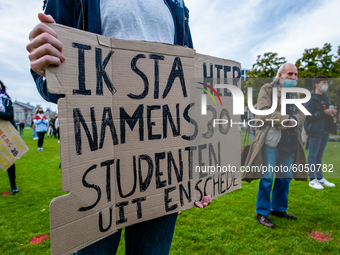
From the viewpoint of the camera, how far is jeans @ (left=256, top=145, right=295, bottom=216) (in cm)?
303

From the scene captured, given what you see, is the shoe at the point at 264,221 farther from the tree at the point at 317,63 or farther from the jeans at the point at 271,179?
the tree at the point at 317,63

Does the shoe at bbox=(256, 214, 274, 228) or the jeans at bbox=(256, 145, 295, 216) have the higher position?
the jeans at bbox=(256, 145, 295, 216)

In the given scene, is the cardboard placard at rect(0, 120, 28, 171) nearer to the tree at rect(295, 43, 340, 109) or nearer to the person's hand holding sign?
the person's hand holding sign

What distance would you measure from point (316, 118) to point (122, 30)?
201 inches

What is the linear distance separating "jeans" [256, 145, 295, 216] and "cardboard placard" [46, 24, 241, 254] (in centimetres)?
207

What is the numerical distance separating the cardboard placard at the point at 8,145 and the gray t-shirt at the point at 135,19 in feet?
10.8

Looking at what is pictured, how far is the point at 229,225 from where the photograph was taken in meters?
3.09

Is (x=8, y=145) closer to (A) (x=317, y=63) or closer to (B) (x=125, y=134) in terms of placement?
(B) (x=125, y=134)

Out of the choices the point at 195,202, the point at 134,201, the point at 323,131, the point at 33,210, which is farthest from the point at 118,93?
the point at 323,131

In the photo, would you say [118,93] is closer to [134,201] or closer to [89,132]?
[89,132]

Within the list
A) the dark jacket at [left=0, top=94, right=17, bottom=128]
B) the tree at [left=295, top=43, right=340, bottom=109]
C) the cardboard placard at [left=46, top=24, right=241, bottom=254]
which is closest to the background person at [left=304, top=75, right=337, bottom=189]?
the cardboard placard at [left=46, top=24, right=241, bottom=254]

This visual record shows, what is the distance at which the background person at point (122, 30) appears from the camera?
774 mm

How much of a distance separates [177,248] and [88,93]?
7.83ft

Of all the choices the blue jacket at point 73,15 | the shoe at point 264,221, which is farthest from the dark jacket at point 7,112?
the shoe at point 264,221
